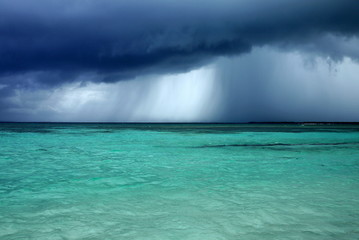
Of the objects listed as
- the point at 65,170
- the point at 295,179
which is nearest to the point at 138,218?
the point at 295,179

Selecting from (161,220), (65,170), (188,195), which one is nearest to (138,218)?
(161,220)

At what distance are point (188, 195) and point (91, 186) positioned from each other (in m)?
3.54

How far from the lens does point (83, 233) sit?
4895 mm

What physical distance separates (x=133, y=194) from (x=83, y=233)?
287 cm

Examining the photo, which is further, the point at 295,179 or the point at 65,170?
the point at 65,170

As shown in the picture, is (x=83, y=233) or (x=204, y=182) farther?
(x=204, y=182)

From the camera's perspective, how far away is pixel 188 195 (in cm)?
765

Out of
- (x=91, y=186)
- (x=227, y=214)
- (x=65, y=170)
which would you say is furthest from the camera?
(x=65, y=170)

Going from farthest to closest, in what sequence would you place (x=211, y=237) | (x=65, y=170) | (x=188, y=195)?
1. (x=65, y=170)
2. (x=188, y=195)
3. (x=211, y=237)

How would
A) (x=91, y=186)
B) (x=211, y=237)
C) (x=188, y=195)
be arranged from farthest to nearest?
(x=91, y=186), (x=188, y=195), (x=211, y=237)

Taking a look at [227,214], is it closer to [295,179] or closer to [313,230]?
[313,230]

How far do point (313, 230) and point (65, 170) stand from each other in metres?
10.6

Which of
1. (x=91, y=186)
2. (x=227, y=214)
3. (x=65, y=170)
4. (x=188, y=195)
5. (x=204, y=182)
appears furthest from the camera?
(x=65, y=170)

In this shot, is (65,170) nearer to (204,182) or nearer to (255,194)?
(204,182)
